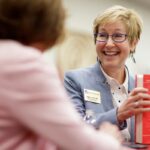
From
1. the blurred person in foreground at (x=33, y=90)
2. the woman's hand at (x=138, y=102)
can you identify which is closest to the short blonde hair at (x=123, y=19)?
the woman's hand at (x=138, y=102)

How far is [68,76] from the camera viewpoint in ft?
5.69

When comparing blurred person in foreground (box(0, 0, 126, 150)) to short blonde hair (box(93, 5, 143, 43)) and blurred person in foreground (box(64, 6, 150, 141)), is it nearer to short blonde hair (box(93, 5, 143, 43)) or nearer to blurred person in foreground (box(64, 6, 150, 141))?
blurred person in foreground (box(64, 6, 150, 141))

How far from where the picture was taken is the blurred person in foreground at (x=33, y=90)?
2.38 ft

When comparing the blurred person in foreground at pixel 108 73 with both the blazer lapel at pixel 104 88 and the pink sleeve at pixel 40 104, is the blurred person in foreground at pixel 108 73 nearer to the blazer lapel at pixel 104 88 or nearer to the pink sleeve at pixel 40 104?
the blazer lapel at pixel 104 88

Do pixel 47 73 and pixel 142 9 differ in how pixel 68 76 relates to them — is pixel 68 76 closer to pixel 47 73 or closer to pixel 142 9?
pixel 47 73

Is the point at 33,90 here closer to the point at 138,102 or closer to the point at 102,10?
the point at 138,102

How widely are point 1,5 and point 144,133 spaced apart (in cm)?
84

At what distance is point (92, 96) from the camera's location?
1656 mm

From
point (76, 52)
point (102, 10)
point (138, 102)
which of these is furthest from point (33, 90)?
point (102, 10)

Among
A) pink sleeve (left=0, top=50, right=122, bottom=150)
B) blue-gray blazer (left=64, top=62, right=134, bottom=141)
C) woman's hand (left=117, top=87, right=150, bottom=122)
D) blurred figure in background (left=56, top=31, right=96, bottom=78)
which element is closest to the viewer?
pink sleeve (left=0, top=50, right=122, bottom=150)

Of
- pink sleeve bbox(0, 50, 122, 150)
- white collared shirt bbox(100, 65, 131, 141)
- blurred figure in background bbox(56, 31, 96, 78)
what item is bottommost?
blurred figure in background bbox(56, 31, 96, 78)

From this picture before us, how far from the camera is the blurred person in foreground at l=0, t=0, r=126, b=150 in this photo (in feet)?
2.38

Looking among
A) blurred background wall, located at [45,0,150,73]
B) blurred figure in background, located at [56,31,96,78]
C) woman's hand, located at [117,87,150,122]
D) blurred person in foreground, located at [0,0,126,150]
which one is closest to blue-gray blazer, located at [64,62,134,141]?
woman's hand, located at [117,87,150,122]

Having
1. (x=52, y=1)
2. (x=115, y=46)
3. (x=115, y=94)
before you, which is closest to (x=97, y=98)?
(x=115, y=94)
